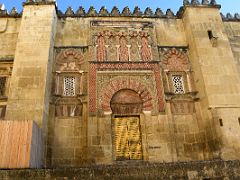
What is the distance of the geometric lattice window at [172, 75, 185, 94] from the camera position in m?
7.58

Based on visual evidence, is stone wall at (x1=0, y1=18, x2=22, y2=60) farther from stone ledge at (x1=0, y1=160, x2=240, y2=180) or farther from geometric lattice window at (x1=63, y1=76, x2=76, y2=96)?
stone ledge at (x1=0, y1=160, x2=240, y2=180)

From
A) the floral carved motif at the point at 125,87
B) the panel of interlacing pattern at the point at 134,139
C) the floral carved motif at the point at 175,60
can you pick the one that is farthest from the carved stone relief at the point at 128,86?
the floral carved motif at the point at 175,60

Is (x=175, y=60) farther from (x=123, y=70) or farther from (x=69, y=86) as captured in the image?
(x=69, y=86)

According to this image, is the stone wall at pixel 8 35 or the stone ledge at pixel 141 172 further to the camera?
the stone wall at pixel 8 35

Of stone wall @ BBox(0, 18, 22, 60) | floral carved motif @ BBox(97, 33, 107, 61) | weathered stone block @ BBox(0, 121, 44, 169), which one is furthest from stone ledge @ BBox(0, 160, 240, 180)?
stone wall @ BBox(0, 18, 22, 60)

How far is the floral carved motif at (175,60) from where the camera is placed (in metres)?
7.88

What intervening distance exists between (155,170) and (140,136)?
9.41 feet

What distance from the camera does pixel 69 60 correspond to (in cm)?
779

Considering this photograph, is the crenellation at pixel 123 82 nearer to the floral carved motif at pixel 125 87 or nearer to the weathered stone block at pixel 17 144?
the floral carved motif at pixel 125 87

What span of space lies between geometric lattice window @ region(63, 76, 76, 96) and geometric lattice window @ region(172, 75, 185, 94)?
302 centimetres

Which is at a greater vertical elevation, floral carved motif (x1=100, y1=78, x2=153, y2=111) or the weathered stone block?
floral carved motif (x1=100, y1=78, x2=153, y2=111)

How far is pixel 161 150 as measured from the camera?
21.8 ft

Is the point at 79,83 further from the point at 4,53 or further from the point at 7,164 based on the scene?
the point at 7,164

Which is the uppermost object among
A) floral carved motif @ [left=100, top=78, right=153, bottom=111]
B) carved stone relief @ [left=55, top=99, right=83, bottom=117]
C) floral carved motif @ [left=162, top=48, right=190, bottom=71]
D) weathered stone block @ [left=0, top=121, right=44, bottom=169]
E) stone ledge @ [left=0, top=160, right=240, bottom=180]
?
floral carved motif @ [left=162, top=48, right=190, bottom=71]
